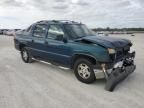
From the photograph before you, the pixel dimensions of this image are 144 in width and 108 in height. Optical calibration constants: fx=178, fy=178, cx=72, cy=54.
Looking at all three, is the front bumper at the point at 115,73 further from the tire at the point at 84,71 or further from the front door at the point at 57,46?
the front door at the point at 57,46

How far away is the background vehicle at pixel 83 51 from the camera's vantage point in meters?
4.81

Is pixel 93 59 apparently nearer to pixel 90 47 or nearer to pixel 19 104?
pixel 90 47

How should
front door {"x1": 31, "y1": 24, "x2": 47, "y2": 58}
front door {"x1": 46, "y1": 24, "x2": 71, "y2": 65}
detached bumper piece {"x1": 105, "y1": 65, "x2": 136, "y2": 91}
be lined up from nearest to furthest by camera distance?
detached bumper piece {"x1": 105, "y1": 65, "x2": 136, "y2": 91} < front door {"x1": 46, "y1": 24, "x2": 71, "y2": 65} < front door {"x1": 31, "y1": 24, "x2": 47, "y2": 58}

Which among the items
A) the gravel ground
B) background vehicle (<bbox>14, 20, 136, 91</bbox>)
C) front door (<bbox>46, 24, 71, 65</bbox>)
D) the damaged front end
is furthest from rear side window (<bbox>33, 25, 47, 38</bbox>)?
the damaged front end

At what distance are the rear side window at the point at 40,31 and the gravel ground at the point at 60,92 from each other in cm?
141

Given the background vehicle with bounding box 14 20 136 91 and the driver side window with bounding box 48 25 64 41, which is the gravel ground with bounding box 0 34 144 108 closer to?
the background vehicle with bounding box 14 20 136 91

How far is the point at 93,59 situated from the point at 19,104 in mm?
2300

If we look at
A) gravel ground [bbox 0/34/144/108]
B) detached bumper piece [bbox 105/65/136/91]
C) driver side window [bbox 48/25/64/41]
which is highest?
driver side window [bbox 48/25/64/41]

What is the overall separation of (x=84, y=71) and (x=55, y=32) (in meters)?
1.81

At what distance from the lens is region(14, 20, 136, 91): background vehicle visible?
4809 millimetres

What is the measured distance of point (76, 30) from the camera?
6.12 m

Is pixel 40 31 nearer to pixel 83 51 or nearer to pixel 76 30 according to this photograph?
pixel 76 30

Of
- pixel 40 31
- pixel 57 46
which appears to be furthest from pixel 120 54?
pixel 40 31

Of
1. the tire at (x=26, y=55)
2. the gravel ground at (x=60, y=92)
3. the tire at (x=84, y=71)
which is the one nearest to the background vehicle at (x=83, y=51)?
the tire at (x=84, y=71)
